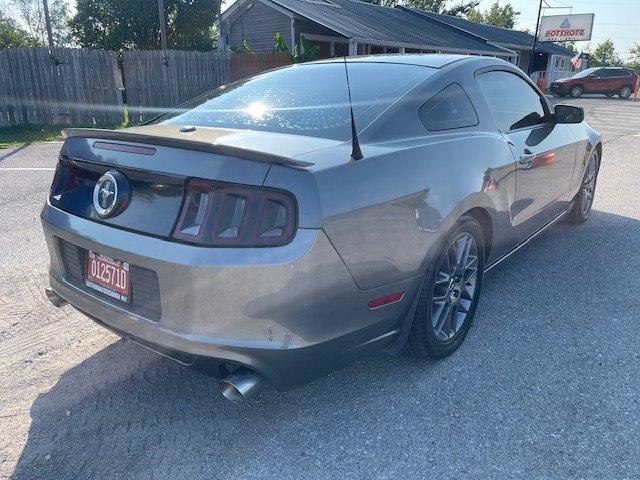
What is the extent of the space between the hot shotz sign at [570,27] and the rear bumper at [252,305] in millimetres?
44710

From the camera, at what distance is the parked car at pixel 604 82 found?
95.5 ft

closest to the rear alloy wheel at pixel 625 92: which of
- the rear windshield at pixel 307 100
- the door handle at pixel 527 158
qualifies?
the door handle at pixel 527 158

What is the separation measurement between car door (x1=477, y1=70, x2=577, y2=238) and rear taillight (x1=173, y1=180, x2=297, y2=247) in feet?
6.09

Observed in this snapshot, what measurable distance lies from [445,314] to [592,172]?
10.6 ft

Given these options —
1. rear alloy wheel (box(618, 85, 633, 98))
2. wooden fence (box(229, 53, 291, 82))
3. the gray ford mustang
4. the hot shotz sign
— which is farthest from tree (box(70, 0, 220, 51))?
the gray ford mustang

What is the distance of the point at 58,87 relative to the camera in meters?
12.7

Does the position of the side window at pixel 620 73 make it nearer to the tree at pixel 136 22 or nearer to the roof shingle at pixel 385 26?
the roof shingle at pixel 385 26

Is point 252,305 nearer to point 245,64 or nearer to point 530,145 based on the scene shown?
point 530,145

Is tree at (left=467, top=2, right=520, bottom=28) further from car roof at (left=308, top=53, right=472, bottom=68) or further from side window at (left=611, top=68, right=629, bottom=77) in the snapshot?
car roof at (left=308, top=53, right=472, bottom=68)

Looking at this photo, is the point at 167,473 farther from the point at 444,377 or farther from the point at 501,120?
the point at 501,120

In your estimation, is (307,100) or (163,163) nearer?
(163,163)

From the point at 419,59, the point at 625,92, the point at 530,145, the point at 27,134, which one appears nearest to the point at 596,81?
the point at 625,92

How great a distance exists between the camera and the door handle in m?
3.18

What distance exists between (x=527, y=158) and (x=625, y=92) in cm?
3173
